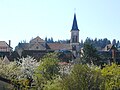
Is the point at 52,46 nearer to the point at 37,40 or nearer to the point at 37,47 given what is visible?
the point at 37,40

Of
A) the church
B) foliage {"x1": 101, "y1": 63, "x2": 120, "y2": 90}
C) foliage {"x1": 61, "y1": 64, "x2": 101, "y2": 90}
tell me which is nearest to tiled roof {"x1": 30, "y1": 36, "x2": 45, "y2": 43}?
the church

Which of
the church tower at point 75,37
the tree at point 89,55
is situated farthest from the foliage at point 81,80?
the church tower at point 75,37

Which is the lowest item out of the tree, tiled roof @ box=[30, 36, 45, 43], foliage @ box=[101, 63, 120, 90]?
foliage @ box=[101, 63, 120, 90]

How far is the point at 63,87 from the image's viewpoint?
104 ft

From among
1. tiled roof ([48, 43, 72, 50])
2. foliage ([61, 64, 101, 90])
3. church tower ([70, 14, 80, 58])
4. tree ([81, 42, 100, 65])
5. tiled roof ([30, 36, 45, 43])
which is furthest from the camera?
church tower ([70, 14, 80, 58])

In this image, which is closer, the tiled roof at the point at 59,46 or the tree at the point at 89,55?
the tree at the point at 89,55

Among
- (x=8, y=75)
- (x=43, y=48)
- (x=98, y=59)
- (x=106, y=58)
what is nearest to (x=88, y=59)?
(x=98, y=59)

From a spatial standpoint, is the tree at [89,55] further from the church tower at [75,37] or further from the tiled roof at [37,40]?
the tiled roof at [37,40]

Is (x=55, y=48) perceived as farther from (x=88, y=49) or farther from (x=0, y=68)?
(x=0, y=68)

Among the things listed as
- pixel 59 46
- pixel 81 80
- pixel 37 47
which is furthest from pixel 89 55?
pixel 81 80

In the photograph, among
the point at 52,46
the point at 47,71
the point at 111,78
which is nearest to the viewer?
the point at 111,78

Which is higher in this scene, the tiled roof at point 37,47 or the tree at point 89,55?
the tiled roof at point 37,47

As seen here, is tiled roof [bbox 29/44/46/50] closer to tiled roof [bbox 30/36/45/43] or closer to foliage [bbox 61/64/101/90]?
tiled roof [bbox 30/36/45/43]

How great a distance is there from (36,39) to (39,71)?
2801 inches
